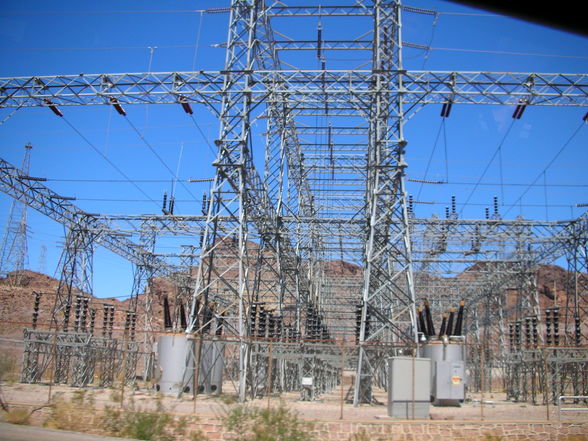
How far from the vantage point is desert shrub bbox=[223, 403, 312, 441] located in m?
11.1

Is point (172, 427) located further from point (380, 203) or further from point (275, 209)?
point (275, 209)

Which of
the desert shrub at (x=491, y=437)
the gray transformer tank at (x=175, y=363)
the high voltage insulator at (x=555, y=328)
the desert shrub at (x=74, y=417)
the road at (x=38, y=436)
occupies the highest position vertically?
the high voltage insulator at (x=555, y=328)

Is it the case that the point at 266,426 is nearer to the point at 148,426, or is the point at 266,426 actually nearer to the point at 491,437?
the point at 148,426

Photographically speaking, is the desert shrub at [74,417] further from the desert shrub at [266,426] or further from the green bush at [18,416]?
the desert shrub at [266,426]

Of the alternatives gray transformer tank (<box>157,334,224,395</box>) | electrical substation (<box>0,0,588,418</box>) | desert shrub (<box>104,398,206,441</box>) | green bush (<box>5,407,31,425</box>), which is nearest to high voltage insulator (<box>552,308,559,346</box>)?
electrical substation (<box>0,0,588,418</box>)

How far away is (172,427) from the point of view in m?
13.0

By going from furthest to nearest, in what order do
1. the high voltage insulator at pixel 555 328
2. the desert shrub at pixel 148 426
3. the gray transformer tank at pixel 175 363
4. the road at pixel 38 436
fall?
1. the high voltage insulator at pixel 555 328
2. the gray transformer tank at pixel 175 363
3. the desert shrub at pixel 148 426
4. the road at pixel 38 436

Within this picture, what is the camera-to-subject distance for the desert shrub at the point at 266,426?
11077 millimetres

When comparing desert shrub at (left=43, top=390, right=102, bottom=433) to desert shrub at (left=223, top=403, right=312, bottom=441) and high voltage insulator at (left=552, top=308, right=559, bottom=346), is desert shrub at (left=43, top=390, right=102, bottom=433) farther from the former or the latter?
high voltage insulator at (left=552, top=308, right=559, bottom=346)

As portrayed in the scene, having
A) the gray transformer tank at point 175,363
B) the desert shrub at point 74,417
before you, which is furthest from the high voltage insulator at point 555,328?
the desert shrub at point 74,417

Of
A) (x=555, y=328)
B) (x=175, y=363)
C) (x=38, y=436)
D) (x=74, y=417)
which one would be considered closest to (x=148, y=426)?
(x=74, y=417)

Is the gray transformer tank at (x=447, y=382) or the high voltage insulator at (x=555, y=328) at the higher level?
the high voltage insulator at (x=555, y=328)

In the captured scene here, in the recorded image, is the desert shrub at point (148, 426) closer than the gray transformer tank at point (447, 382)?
Yes

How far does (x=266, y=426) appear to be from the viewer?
1159 centimetres
